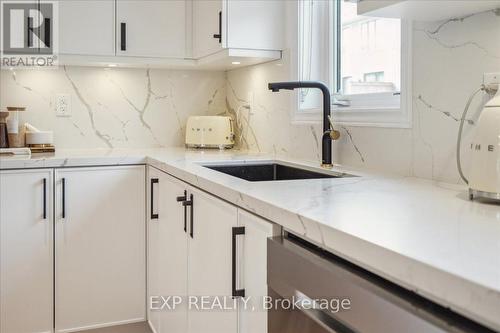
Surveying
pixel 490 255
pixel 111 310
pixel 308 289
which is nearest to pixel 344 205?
pixel 308 289

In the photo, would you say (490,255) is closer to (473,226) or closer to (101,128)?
(473,226)

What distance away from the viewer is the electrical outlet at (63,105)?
3.05 meters

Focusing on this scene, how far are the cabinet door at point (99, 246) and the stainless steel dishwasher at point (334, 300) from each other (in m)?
1.58

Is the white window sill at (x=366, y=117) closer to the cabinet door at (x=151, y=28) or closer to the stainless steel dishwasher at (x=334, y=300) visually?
the stainless steel dishwasher at (x=334, y=300)

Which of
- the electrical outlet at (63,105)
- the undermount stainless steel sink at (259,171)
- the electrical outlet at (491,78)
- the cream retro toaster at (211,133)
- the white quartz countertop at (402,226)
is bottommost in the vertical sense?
the white quartz countertop at (402,226)

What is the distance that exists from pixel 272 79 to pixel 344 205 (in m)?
1.65

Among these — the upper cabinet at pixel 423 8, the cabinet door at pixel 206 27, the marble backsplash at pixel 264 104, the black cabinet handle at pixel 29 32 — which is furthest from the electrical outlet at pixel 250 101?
the upper cabinet at pixel 423 8

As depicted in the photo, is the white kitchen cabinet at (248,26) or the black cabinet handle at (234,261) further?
the white kitchen cabinet at (248,26)

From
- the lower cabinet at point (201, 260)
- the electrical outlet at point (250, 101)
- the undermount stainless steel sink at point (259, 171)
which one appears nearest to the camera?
the lower cabinet at point (201, 260)

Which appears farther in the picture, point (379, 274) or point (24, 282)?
point (24, 282)

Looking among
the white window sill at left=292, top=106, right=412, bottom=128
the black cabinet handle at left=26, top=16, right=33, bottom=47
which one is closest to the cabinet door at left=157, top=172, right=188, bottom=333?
the white window sill at left=292, top=106, right=412, bottom=128

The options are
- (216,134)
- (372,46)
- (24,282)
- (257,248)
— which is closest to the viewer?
(257,248)

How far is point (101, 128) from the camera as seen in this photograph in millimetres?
3160
